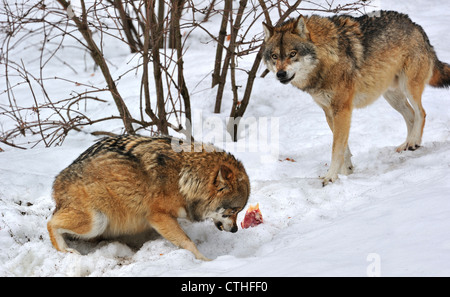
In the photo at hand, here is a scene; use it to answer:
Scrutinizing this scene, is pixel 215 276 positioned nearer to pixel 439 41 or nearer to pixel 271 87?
pixel 271 87

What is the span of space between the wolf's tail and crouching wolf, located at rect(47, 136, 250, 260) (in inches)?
156

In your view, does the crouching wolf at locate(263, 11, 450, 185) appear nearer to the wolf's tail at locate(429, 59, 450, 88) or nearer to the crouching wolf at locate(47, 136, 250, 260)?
the wolf's tail at locate(429, 59, 450, 88)

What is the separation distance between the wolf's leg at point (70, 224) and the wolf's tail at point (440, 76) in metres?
5.16

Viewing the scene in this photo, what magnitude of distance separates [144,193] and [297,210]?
64.8 inches

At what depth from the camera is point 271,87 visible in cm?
900

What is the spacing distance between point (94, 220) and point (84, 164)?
0.52 metres

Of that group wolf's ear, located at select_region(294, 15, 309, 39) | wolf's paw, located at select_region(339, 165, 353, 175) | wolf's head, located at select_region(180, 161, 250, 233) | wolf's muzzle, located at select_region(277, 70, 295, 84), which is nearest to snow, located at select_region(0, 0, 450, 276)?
wolf's paw, located at select_region(339, 165, 353, 175)

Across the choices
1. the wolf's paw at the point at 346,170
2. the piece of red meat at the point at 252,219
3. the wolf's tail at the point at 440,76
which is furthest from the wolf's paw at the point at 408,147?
the piece of red meat at the point at 252,219

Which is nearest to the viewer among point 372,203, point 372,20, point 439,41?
point 372,203

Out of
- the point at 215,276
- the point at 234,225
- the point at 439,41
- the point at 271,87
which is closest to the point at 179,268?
the point at 215,276

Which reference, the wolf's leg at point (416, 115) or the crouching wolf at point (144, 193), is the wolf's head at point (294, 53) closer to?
the wolf's leg at point (416, 115)

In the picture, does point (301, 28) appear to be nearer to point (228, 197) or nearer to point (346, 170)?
point (346, 170)

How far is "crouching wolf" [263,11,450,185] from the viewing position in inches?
221
